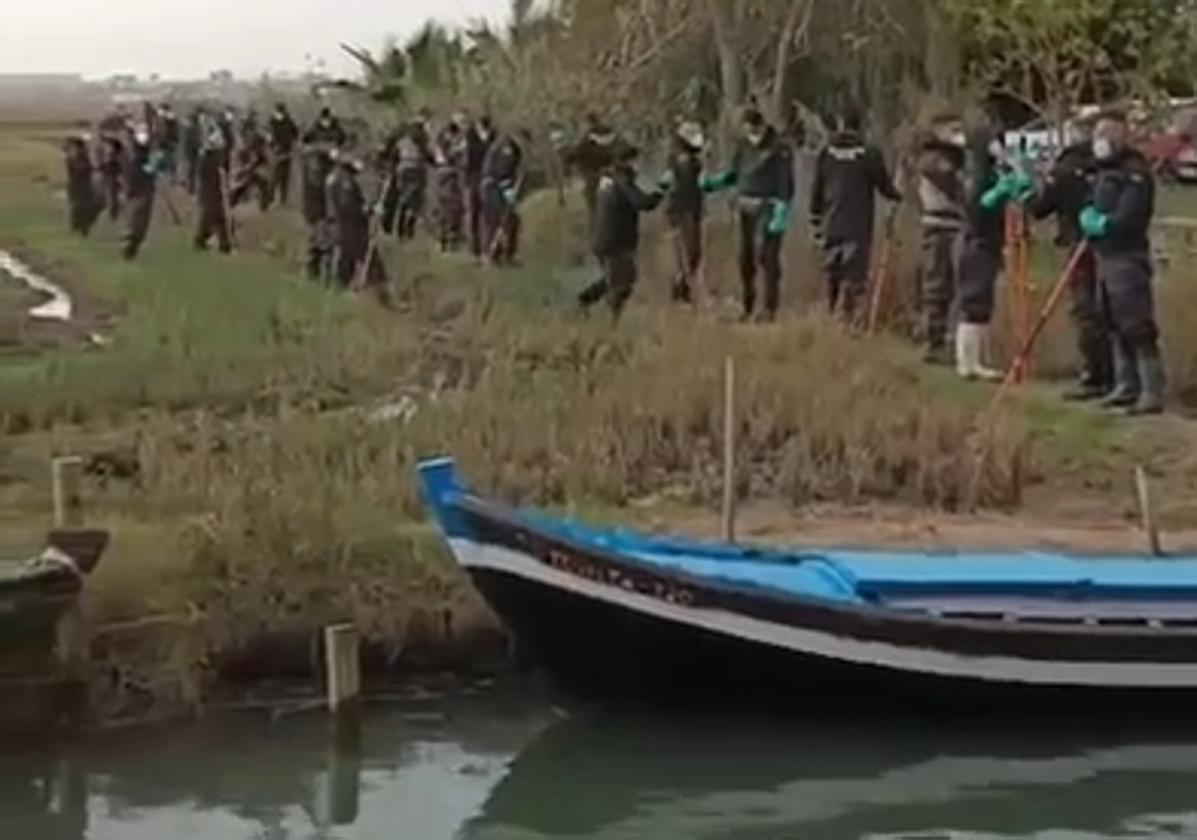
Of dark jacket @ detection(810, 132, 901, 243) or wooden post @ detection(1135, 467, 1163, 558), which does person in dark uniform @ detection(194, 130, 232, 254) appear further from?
wooden post @ detection(1135, 467, 1163, 558)

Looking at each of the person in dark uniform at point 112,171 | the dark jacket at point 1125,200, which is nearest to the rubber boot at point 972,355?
the dark jacket at point 1125,200

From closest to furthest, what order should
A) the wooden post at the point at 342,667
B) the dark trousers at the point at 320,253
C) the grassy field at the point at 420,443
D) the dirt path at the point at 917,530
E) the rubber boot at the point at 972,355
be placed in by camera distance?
1. the wooden post at the point at 342,667
2. the grassy field at the point at 420,443
3. the dirt path at the point at 917,530
4. the rubber boot at the point at 972,355
5. the dark trousers at the point at 320,253

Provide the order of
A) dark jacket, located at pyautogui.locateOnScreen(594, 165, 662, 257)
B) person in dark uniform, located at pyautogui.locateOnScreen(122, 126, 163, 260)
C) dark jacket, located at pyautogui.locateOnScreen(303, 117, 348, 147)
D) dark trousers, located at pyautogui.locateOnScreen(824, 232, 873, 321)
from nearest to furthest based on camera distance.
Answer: dark trousers, located at pyautogui.locateOnScreen(824, 232, 873, 321) → dark jacket, located at pyautogui.locateOnScreen(594, 165, 662, 257) → dark jacket, located at pyautogui.locateOnScreen(303, 117, 348, 147) → person in dark uniform, located at pyautogui.locateOnScreen(122, 126, 163, 260)

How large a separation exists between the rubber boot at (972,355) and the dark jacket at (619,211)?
386 cm

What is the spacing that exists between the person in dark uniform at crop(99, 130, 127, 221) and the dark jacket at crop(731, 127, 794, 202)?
19117 millimetres

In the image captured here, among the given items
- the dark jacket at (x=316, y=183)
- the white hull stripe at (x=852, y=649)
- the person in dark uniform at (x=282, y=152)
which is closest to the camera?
the white hull stripe at (x=852, y=649)

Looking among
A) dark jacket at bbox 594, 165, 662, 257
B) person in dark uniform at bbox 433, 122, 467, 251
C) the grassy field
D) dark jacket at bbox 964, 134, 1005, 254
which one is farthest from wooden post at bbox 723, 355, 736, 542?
person in dark uniform at bbox 433, 122, 467, 251

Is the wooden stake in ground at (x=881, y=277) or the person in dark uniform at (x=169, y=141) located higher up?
the wooden stake in ground at (x=881, y=277)

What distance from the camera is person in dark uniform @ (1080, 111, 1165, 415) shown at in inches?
758

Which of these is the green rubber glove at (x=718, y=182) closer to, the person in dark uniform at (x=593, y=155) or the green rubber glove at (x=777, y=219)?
the green rubber glove at (x=777, y=219)

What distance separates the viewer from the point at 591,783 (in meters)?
13.8

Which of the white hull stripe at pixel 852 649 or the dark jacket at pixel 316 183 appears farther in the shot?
the dark jacket at pixel 316 183

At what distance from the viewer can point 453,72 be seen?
47375 millimetres

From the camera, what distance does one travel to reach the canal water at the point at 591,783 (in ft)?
42.9
